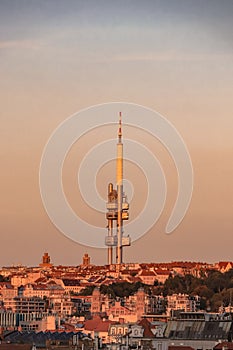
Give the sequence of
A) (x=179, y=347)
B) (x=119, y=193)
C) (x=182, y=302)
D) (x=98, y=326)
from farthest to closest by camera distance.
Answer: (x=119, y=193), (x=182, y=302), (x=98, y=326), (x=179, y=347)

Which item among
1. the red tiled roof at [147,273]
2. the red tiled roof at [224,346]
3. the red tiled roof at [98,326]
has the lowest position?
the red tiled roof at [224,346]

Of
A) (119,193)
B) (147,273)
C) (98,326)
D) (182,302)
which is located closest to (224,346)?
(98,326)

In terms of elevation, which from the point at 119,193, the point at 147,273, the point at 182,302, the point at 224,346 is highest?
the point at 119,193

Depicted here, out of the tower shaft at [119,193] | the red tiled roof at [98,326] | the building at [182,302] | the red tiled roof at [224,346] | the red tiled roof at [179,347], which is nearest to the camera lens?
the red tiled roof at [224,346]

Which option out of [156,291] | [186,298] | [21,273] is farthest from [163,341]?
[21,273]

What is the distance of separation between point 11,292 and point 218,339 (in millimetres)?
33918

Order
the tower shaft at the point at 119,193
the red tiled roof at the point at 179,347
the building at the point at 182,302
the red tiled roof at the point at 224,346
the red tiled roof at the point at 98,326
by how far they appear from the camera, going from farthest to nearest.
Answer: the tower shaft at the point at 119,193 < the building at the point at 182,302 < the red tiled roof at the point at 98,326 < the red tiled roof at the point at 179,347 < the red tiled roof at the point at 224,346

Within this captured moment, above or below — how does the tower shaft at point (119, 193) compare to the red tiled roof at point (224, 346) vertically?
above

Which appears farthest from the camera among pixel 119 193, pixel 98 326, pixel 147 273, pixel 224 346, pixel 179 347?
pixel 147 273

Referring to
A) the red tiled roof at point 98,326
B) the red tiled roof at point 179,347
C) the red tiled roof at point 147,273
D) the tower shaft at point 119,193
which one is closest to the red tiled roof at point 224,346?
the red tiled roof at point 179,347

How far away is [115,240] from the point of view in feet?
190

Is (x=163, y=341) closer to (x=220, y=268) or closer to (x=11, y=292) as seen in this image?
(x=220, y=268)

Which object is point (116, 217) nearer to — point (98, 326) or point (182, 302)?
point (182, 302)

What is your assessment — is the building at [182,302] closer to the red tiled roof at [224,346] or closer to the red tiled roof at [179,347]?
the red tiled roof at [179,347]
